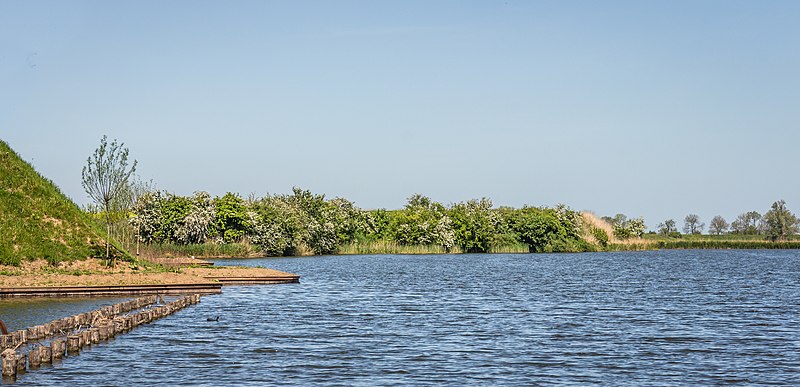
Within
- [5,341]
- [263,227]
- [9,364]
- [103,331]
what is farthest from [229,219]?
[9,364]

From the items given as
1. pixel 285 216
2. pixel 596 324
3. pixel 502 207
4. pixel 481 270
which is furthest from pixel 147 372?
pixel 502 207

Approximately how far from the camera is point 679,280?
70312 millimetres

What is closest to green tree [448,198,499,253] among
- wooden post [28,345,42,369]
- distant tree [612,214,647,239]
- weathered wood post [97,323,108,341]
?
distant tree [612,214,647,239]

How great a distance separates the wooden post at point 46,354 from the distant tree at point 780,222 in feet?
598

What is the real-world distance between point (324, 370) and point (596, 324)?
16.4 metres

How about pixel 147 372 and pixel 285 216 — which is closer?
pixel 147 372

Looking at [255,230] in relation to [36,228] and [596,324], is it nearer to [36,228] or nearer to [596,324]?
[36,228]

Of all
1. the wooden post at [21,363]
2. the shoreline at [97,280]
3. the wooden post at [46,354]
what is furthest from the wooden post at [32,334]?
the shoreline at [97,280]

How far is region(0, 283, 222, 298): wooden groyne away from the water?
1445 mm

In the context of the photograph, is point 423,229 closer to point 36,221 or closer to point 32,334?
point 36,221

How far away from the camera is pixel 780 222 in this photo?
604ft

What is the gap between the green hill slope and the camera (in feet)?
160

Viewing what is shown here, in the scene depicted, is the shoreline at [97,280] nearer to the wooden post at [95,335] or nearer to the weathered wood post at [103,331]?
the weathered wood post at [103,331]

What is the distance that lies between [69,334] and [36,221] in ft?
84.3
